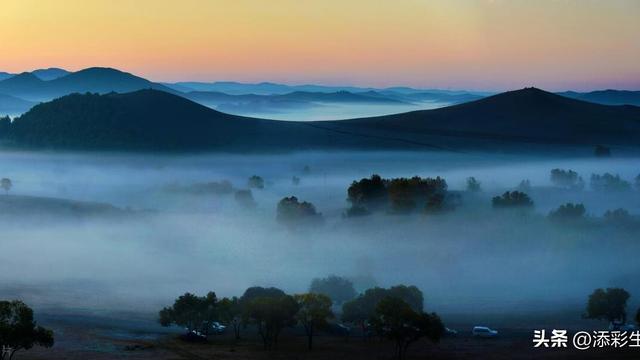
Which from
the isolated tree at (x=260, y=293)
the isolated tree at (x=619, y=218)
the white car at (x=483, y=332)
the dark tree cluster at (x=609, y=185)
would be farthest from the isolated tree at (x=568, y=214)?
the isolated tree at (x=260, y=293)

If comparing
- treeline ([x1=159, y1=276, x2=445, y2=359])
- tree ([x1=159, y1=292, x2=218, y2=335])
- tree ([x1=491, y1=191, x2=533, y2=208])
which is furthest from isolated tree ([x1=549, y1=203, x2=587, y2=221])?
tree ([x1=159, y1=292, x2=218, y2=335])

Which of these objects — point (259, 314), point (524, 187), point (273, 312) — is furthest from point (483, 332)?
point (524, 187)

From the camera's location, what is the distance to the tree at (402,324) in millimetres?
67375

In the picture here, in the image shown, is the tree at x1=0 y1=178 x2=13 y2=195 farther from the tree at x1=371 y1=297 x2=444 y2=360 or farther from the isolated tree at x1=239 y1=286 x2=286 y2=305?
the tree at x1=371 y1=297 x2=444 y2=360

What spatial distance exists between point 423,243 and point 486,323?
43243 mm

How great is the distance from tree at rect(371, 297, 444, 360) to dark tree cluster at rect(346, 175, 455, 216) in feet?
247

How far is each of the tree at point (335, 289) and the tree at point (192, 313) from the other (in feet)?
56.3

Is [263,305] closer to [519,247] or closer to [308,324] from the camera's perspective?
[308,324]

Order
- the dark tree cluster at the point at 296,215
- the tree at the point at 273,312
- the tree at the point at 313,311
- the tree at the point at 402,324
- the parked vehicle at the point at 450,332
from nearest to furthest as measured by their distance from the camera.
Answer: the tree at the point at 402,324 → the tree at the point at 273,312 → the tree at the point at 313,311 → the parked vehicle at the point at 450,332 → the dark tree cluster at the point at 296,215

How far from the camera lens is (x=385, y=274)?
359 ft

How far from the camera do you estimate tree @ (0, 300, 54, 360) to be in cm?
6191

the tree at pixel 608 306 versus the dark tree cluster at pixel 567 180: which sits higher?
the dark tree cluster at pixel 567 180

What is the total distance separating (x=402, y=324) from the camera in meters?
67.6

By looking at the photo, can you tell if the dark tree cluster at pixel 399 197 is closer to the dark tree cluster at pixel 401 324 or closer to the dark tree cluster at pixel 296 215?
the dark tree cluster at pixel 296 215
